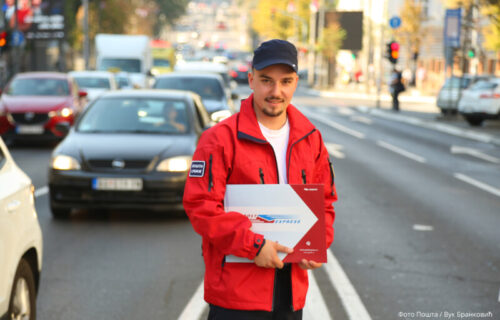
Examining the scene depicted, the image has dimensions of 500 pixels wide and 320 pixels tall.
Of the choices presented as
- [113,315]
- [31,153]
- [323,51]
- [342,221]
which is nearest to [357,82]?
[323,51]

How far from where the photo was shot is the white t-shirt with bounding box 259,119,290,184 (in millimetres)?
3541

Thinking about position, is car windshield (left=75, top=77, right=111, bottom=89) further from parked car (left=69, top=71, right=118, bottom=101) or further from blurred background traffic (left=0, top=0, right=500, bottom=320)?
blurred background traffic (left=0, top=0, right=500, bottom=320)

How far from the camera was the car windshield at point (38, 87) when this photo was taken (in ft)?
66.1

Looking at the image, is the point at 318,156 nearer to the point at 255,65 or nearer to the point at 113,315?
the point at 255,65

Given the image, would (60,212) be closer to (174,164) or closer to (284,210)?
(174,164)

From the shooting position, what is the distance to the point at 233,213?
341 cm

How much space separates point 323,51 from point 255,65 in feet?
216

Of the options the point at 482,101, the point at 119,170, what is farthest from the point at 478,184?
the point at 482,101

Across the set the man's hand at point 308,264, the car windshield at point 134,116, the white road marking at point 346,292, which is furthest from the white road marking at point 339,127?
the man's hand at point 308,264

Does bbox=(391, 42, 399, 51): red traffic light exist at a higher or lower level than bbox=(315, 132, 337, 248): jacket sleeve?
lower

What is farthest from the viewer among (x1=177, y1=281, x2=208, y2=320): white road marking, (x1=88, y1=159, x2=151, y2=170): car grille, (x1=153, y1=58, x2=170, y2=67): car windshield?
(x1=153, y1=58, x2=170, y2=67): car windshield

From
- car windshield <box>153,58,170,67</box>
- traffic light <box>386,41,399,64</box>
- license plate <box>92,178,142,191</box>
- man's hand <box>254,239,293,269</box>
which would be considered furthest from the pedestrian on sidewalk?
man's hand <box>254,239,293,269</box>

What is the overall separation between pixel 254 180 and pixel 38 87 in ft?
58.5

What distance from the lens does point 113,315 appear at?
6031mm
